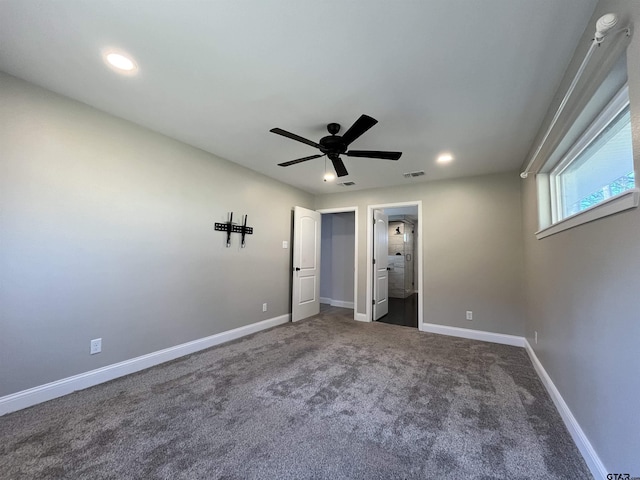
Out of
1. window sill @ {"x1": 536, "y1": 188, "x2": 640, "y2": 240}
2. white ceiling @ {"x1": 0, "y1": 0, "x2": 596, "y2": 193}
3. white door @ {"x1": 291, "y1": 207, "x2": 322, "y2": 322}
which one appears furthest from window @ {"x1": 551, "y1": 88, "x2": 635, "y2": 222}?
white door @ {"x1": 291, "y1": 207, "x2": 322, "y2": 322}

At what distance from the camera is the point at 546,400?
2.15 m

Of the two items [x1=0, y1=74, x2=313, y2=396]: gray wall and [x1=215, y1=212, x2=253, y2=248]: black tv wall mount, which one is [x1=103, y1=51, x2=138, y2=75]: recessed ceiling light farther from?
[x1=215, y1=212, x2=253, y2=248]: black tv wall mount

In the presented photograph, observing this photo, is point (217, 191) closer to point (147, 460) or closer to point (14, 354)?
point (14, 354)

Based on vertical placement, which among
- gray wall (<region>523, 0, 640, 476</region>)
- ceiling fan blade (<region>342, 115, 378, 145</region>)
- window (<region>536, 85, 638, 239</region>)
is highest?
ceiling fan blade (<region>342, 115, 378, 145</region>)

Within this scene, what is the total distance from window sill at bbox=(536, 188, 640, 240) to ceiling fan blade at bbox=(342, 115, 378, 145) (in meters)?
1.37

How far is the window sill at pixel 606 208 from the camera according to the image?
1.07 m

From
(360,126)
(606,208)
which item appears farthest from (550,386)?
(360,126)

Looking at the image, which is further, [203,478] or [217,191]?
[217,191]

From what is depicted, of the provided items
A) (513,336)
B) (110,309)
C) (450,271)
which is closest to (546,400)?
(513,336)

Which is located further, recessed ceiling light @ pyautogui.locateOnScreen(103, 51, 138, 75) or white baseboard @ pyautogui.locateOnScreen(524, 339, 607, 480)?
recessed ceiling light @ pyautogui.locateOnScreen(103, 51, 138, 75)

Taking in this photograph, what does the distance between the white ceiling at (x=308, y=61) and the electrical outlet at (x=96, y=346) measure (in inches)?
84.1

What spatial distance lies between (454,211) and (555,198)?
5.16ft

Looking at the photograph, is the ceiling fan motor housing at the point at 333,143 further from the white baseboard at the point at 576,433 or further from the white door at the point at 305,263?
the white baseboard at the point at 576,433

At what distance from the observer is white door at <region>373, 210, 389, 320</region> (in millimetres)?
4828
